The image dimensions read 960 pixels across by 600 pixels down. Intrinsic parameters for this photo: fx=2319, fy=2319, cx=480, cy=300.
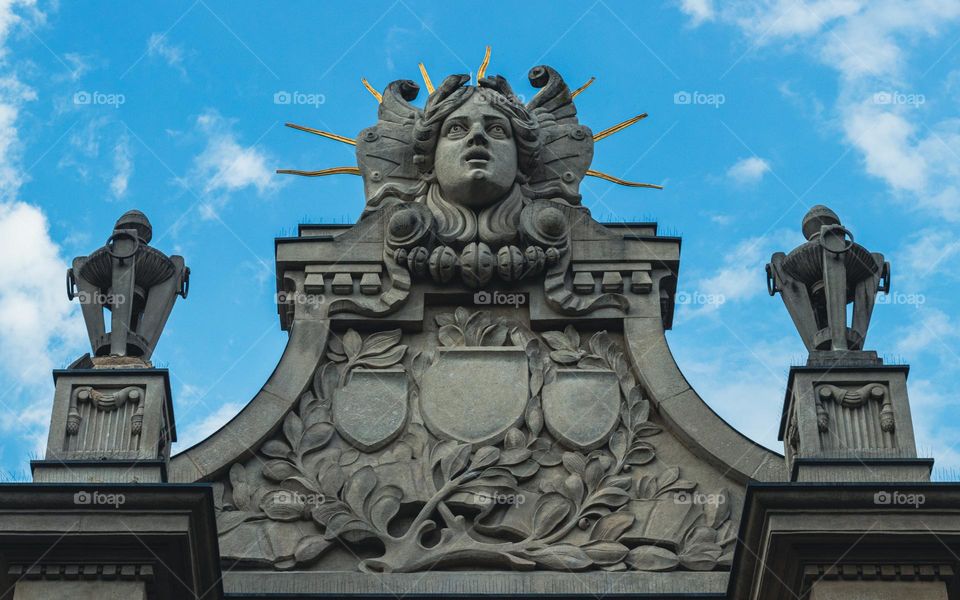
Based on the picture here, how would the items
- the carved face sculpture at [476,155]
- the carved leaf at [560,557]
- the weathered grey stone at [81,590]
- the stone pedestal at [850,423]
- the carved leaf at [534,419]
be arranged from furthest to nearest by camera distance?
the carved face sculpture at [476,155] → the carved leaf at [534,419] → the carved leaf at [560,557] → the stone pedestal at [850,423] → the weathered grey stone at [81,590]

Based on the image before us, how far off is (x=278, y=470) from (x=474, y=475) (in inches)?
64.5

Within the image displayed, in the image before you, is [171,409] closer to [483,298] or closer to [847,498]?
[483,298]

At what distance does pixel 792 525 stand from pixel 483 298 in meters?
4.14

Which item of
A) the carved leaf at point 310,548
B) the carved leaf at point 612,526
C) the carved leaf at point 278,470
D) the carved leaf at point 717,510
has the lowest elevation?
the carved leaf at point 310,548

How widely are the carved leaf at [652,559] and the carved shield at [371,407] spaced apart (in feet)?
7.58

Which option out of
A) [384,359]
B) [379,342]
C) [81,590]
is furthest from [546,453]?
[81,590]

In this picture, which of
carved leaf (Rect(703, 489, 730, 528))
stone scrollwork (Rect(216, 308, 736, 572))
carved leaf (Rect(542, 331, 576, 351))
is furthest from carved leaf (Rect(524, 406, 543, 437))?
carved leaf (Rect(703, 489, 730, 528))

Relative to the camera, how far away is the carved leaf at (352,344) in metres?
20.1

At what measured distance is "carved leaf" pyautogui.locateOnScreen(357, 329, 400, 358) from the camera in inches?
792

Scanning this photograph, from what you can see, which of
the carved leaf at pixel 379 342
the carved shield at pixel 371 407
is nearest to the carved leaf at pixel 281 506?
the carved shield at pixel 371 407

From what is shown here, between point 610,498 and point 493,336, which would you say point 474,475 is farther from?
point 493,336

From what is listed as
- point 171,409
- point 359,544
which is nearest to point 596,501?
point 359,544

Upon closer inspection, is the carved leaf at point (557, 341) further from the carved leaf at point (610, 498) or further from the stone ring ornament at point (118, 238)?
the stone ring ornament at point (118, 238)

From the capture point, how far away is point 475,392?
64.8 feet
